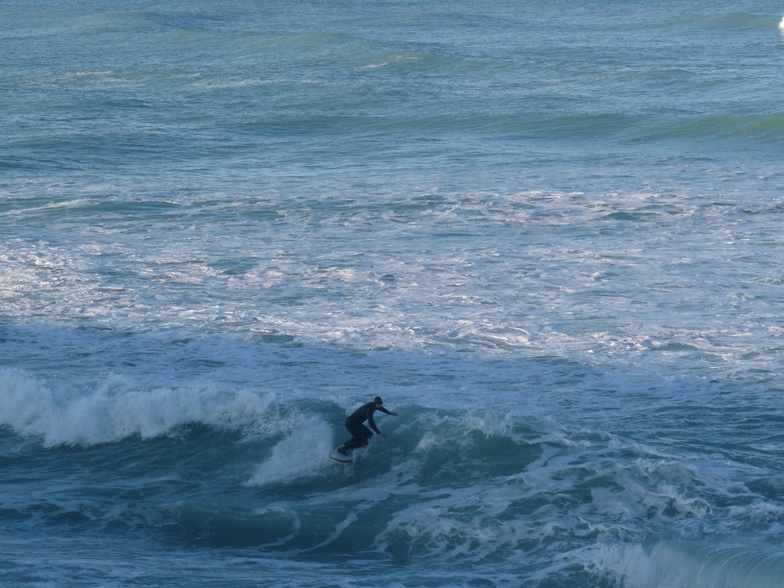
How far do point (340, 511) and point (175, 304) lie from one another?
713 centimetres

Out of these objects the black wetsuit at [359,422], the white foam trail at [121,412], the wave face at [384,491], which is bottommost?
the wave face at [384,491]

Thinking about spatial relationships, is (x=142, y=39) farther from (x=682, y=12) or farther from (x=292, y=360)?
(x=292, y=360)

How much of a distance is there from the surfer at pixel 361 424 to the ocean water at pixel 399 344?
0.31 meters

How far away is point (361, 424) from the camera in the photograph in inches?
533

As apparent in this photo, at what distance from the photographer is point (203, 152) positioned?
105 feet

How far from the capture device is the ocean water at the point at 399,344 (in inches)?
475

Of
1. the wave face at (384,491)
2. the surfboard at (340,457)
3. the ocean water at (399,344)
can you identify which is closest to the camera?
the wave face at (384,491)

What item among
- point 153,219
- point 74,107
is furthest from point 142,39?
point 153,219

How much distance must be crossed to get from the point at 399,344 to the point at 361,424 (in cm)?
344

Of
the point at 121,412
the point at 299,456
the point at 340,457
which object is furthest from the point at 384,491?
the point at 121,412

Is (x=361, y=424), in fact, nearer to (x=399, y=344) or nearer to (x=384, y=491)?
(x=384, y=491)

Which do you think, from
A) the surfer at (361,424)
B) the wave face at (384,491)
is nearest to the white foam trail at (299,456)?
the wave face at (384,491)

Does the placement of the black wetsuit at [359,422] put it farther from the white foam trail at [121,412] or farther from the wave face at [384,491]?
the white foam trail at [121,412]

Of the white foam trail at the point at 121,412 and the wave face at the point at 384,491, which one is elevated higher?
the white foam trail at the point at 121,412
